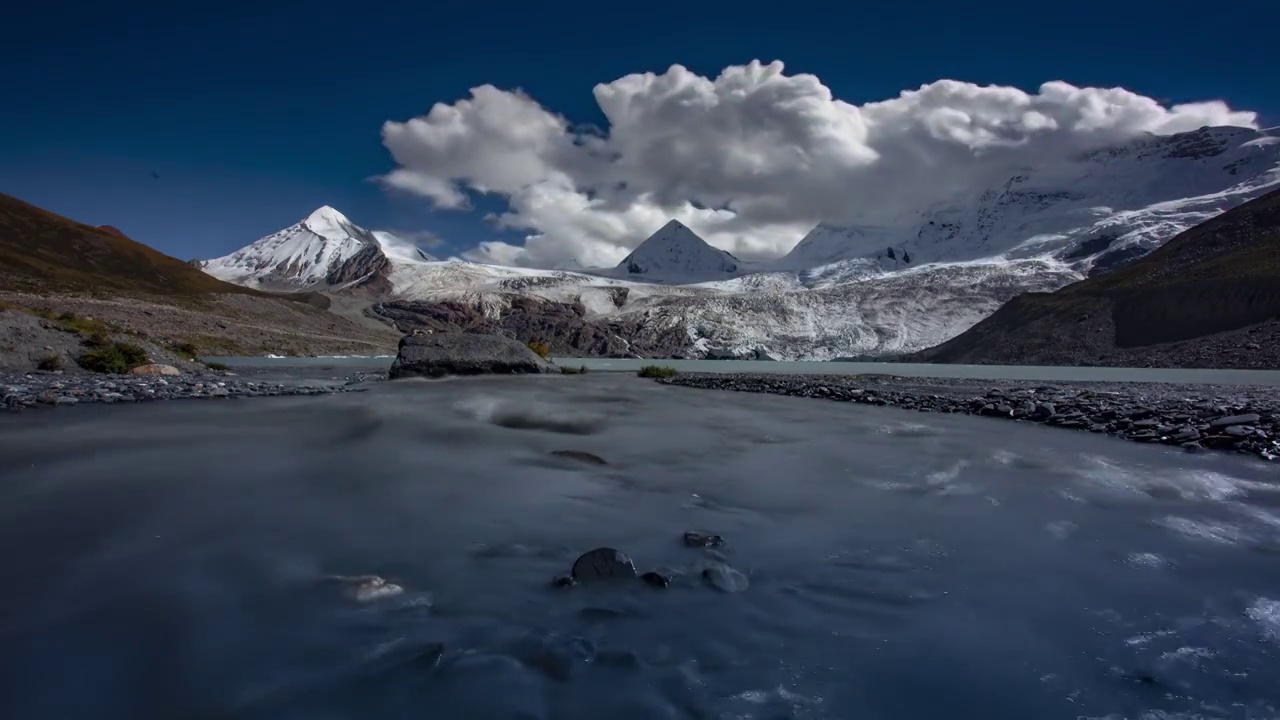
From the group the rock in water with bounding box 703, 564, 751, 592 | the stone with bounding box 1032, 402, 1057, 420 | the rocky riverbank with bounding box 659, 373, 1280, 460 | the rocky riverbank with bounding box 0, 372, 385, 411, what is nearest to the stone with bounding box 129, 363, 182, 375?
the rocky riverbank with bounding box 0, 372, 385, 411

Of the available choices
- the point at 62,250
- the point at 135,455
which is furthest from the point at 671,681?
the point at 62,250

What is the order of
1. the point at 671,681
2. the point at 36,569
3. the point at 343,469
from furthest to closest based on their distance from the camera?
the point at 343,469 < the point at 36,569 < the point at 671,681

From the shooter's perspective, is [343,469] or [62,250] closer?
[343,469]

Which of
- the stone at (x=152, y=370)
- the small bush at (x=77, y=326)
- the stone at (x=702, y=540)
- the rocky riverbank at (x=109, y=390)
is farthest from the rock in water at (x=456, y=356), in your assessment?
the stone at (x=702, y=540)

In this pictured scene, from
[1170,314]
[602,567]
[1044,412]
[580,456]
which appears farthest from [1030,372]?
[602,567]

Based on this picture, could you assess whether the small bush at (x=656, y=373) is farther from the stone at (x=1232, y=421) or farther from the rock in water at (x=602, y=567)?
the rock in water at (x=602, y=567)

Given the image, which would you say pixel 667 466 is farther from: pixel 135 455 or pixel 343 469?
pixel 135 455
